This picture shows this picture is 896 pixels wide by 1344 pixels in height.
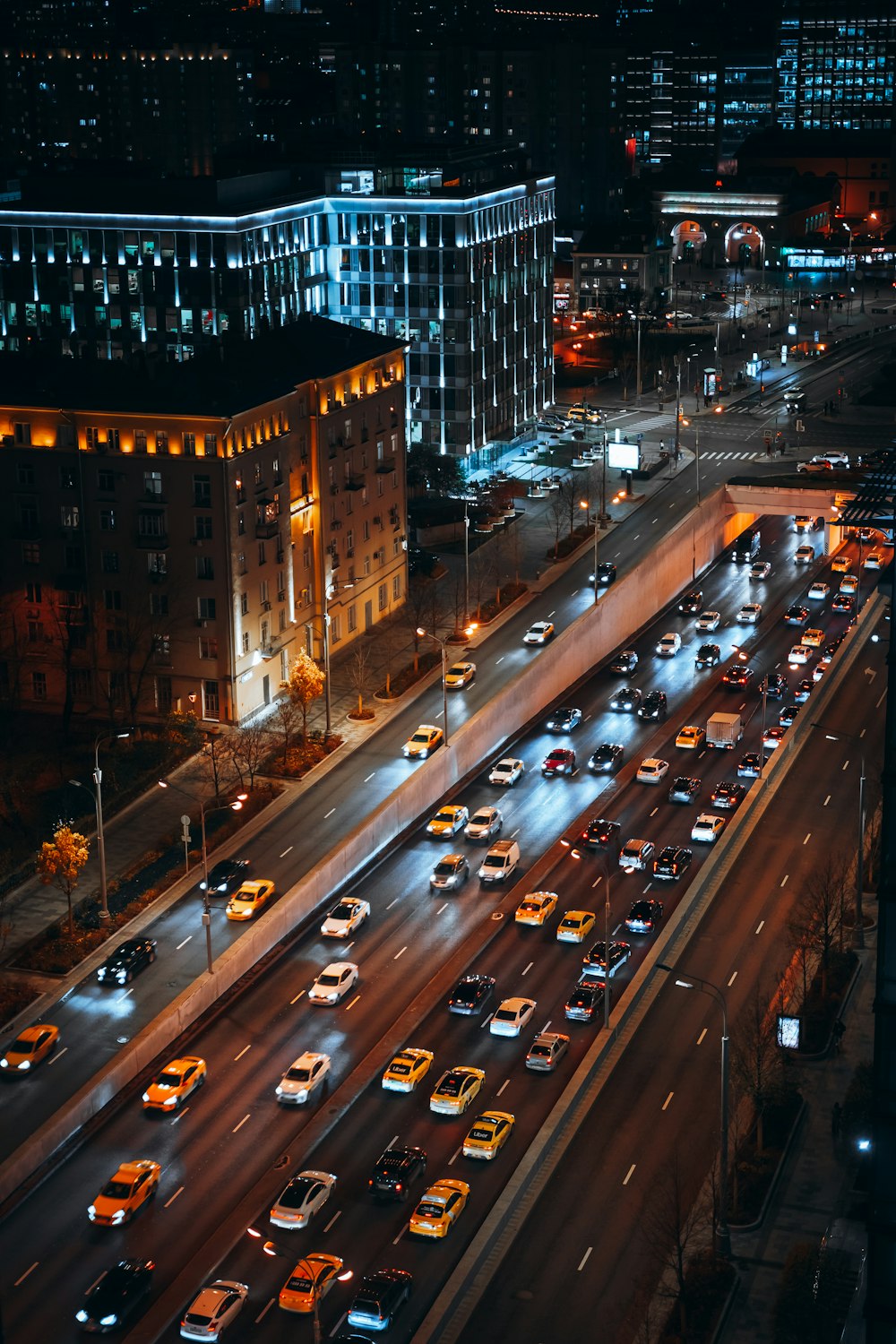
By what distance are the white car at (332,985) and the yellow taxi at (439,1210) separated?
18.9 metres

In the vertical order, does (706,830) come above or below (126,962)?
below

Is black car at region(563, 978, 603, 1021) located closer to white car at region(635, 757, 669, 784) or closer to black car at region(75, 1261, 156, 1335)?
black car at region(75, 1261, 156, 1335)

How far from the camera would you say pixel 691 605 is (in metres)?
173

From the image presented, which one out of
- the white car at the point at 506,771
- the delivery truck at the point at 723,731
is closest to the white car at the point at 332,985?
the white car at the point at 506,771

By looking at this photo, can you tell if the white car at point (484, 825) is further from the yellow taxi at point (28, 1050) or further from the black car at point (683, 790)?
the yellow taxi at point (28, 1050)

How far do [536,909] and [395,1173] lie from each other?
28501mm

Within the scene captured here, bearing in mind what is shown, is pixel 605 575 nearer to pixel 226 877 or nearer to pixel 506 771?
pixel 506 771

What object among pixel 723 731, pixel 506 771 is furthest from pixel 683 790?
pixel 506 771

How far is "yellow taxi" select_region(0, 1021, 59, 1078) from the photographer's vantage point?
95750mm

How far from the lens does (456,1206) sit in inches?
3324

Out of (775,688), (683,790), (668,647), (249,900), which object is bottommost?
(683,790)

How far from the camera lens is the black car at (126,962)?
103 meters

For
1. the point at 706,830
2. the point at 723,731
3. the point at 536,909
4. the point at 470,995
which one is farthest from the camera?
the point at 723,731

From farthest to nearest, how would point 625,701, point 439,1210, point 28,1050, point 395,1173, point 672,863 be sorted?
point 625,701 → point 672,863 → point 28,1050 → point 395,1173 → point 439,1210
